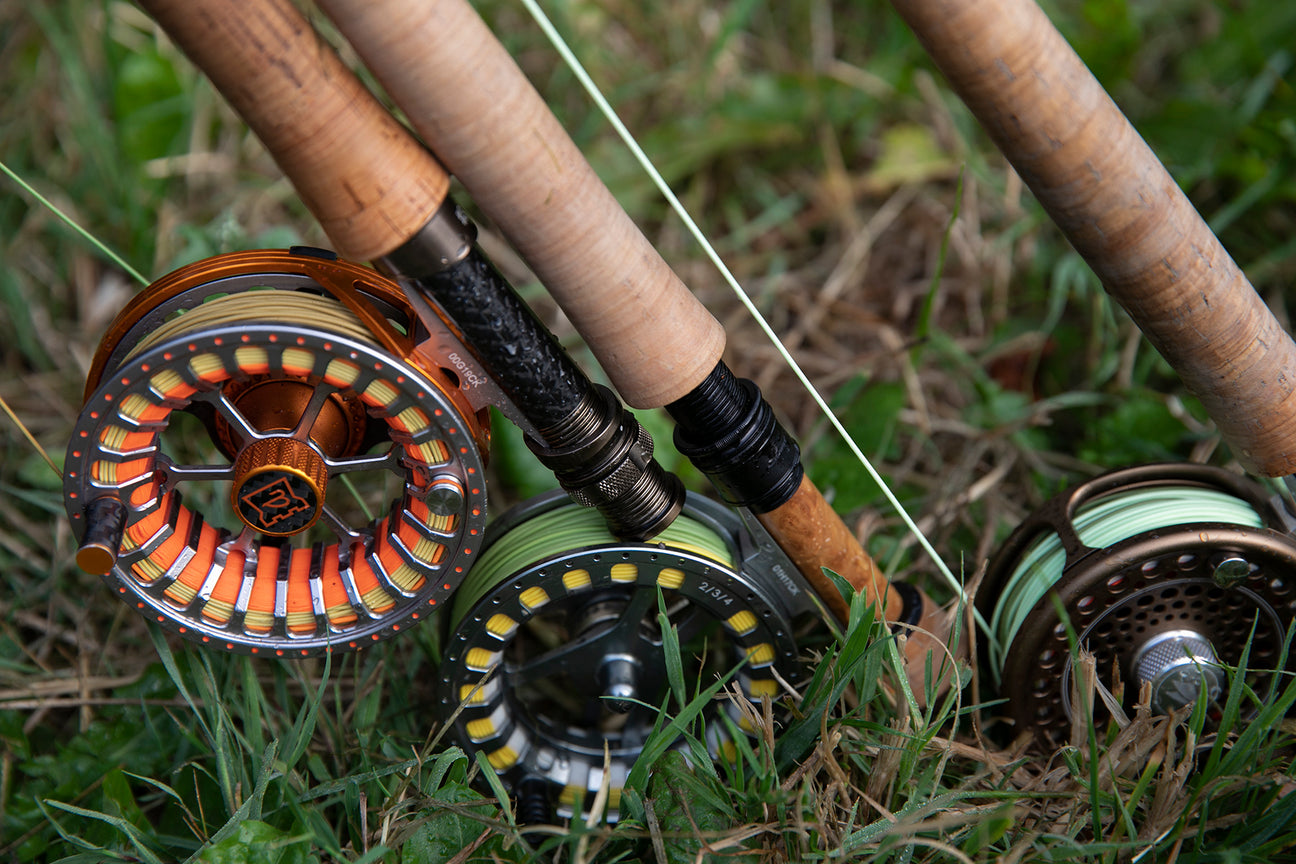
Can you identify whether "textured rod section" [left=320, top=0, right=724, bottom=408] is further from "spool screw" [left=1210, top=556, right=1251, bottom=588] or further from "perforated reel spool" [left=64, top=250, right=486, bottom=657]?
"spool screw" [left=1210, top=556, right=1251, bottom=588]

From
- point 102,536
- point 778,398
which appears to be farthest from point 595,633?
point 778,398

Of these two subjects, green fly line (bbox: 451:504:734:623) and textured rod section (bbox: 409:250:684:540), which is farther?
green fly line (bbox: 451:504:734:623)

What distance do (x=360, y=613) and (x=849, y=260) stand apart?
1847 mm

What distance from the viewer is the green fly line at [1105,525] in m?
1.64

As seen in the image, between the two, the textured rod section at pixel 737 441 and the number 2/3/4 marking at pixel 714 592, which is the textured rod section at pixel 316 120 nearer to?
the textured rod section at pixel 737 441

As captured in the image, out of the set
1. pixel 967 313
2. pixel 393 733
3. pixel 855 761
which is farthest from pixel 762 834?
pixel 967 313

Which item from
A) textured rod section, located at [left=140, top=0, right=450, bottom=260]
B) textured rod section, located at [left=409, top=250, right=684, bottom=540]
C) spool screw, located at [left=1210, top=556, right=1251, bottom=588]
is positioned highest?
textured rod section, located at [left=140, top=0, right=450, bottom=260]

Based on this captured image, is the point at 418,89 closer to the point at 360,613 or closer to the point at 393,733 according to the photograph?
the point at 360,613

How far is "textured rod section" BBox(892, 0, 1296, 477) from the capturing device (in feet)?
4.41

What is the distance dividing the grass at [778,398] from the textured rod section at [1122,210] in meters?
0.48

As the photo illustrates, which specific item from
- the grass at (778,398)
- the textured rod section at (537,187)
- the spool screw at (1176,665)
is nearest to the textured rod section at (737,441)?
the textured rod section at (537,187)

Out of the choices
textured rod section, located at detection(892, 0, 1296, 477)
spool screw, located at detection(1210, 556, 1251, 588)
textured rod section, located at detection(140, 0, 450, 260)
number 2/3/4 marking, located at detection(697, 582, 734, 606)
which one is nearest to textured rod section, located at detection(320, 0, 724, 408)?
textured rod section, located at detection(140, 0, 450, 260)

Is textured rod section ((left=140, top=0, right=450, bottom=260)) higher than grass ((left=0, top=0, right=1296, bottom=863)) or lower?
higher

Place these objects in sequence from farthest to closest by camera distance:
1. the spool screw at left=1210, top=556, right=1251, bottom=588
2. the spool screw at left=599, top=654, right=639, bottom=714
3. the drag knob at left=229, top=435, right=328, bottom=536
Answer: the spool screw at left=599, top=654, right=639, bottom=714
the spool screw at left=1210, top=556, right=1251, bottom=588
the drag knob at left=229, top=435, right=328, bottom=536
